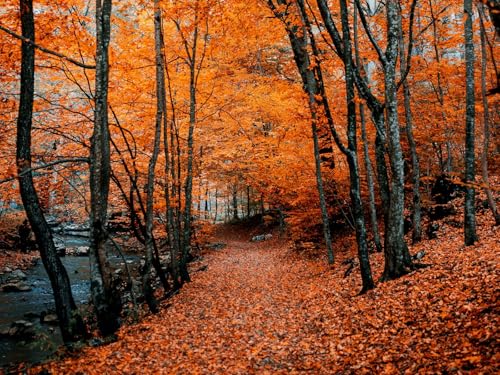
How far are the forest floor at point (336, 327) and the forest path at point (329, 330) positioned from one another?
21 mm

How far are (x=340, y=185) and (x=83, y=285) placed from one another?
1191cm

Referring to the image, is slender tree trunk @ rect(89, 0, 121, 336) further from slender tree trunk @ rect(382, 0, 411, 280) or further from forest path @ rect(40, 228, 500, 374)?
slender tree trunk @ rect(382, 0, 411, 280)

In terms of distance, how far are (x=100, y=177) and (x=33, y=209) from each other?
57.3 inches

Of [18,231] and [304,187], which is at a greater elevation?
[304,187]

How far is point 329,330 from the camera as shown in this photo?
686 cm

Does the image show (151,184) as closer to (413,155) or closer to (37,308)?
(37,308)

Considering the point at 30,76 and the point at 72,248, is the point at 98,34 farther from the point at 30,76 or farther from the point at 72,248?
the point at 72,248

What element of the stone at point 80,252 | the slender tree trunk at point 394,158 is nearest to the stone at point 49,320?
the slender tree trunk at point 394,158

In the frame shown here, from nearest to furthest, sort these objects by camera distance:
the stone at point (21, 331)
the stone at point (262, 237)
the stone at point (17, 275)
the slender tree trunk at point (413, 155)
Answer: the stone at point (21, 331) < the slender tree trunk at point (413, 155) < the stone at point (17, 275) < the stone at point (262, 237)

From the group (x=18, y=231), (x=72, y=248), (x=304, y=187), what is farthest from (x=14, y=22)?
(x=18, y=231)

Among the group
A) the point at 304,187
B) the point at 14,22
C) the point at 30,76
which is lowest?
the point at 304,187

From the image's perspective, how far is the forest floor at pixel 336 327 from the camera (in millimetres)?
4824

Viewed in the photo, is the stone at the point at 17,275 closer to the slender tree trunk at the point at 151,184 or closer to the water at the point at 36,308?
the water at the point at 36,308

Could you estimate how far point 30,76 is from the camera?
7789 millimetres
